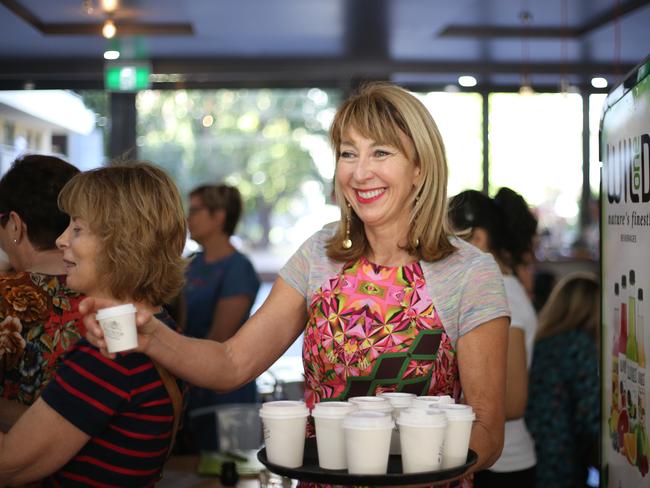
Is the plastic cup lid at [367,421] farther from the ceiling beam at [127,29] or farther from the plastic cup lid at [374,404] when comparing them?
the ceiling beam at [127,29]

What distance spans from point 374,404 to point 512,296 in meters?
1.52

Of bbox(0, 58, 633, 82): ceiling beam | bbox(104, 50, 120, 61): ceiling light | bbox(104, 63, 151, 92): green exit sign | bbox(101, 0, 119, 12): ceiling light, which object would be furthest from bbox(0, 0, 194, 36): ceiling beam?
bbox(0, 58, 633, 82): ceiling beam

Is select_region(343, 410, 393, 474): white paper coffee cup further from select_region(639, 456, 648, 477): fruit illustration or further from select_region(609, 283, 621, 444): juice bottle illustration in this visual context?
select_region(609, 283, 621, 444): juice bottle illustration

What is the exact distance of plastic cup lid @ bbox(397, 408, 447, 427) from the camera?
1523 mm

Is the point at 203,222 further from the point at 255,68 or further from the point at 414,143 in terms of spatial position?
the point at 255,68

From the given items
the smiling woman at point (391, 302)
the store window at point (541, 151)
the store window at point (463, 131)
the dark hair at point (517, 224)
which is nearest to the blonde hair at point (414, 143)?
the smiling woman at point (391, 302)

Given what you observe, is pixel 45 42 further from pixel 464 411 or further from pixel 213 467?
pixel 464 411

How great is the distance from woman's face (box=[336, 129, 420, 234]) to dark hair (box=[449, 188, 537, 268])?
121 centimetres

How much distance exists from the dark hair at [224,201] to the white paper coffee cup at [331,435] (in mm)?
3477

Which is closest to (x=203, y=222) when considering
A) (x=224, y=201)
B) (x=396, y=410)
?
(x=224, y=201)

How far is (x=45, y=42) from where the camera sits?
8320mm

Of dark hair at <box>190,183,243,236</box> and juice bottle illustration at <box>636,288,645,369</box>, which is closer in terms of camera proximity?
juice bottle illustration at <box>636,288,645,369</box>

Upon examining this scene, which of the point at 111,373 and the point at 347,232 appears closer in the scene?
the point at 111,373

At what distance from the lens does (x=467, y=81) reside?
989 centimetres
